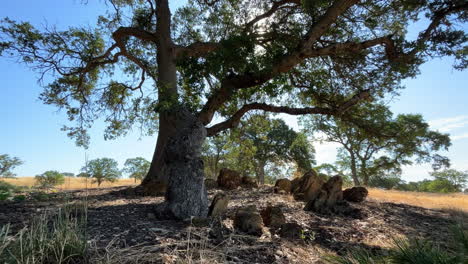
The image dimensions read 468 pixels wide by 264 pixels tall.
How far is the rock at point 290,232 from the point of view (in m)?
3.93

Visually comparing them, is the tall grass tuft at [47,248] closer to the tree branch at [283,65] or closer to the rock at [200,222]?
the rock at [200,222]

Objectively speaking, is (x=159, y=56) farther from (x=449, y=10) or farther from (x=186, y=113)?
(x=449, y=10)

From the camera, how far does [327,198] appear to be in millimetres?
6438

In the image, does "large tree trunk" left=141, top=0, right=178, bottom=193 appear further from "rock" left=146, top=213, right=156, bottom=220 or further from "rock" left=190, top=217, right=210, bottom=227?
"rock" left=190, top=217, right=210, bottom=227

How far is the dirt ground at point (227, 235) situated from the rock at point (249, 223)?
4.8 inches

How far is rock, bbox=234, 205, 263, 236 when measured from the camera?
3875mm

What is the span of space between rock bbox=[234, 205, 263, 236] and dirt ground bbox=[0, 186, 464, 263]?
0.40 feet

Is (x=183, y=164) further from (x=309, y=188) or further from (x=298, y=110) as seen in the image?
(x=309, y=188)

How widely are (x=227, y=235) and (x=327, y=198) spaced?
378 cm

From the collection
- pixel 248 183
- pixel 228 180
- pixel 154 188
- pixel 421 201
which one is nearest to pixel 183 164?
pixel 154 188

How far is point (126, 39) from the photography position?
376 inches

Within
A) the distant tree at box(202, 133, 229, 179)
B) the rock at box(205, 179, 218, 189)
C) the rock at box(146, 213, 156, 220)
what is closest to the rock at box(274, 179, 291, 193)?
the rock at box(205, 179, 218, 189)

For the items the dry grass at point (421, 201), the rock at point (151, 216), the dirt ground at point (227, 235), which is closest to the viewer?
the dirt ground at point (227, 235)

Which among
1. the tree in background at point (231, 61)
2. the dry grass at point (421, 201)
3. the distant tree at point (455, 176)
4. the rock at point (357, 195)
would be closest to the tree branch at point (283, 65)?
the tree in background at point (231, 61)
